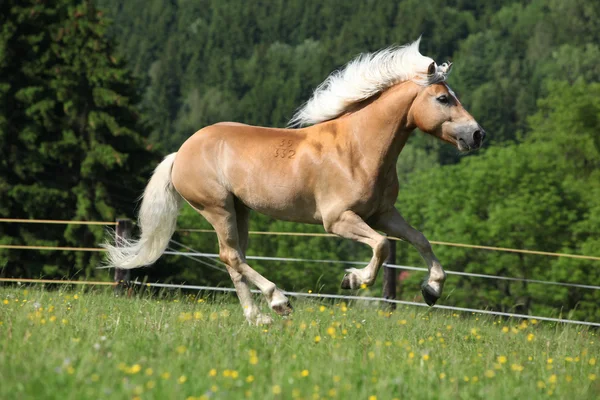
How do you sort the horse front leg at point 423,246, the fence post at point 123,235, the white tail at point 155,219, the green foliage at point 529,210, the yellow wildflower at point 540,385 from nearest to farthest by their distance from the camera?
the yellow wildflower at point 540,385 → the horse front leg at point 423,246 → the white tail at point 155,219 → the fence post at point 123,235 → the green foliage at point 529,210

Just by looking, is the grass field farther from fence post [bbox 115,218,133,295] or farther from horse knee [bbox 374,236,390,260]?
fence post [bbox 115,218,133,295]

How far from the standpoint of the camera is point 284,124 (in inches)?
1699

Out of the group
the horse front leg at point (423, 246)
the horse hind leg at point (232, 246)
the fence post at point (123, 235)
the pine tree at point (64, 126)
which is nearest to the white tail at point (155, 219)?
the horse hind leg at point (232, 246)

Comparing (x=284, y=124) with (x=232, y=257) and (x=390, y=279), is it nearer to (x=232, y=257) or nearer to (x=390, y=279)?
(x=390, y=279)

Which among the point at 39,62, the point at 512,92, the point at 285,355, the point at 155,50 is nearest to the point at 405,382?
the point at 285,355

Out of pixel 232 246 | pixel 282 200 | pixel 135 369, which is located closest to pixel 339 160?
pixel 282 200

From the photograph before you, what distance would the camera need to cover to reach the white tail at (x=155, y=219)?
812cm

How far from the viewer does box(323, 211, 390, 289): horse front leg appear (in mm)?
6719

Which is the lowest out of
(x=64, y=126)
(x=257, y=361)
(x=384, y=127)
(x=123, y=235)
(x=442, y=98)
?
(x=64, y=126)

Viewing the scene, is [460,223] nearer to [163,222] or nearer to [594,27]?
[163,222]

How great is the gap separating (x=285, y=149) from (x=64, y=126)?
77.6 ft

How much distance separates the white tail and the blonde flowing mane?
1.45 meters

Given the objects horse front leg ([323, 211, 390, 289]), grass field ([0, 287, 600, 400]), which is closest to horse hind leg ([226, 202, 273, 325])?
grass field ([0, 287, 600, 400])

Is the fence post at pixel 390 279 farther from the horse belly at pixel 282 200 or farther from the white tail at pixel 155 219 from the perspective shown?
the horse belly at pixel 282 200
